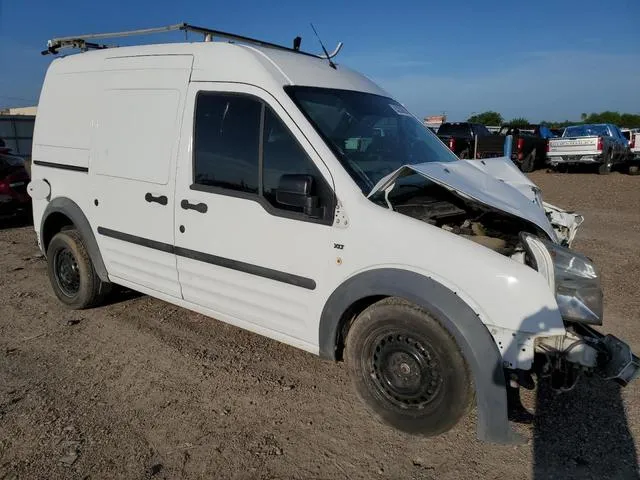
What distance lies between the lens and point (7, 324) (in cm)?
485

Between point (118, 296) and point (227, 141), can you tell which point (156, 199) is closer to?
point (227, 141)

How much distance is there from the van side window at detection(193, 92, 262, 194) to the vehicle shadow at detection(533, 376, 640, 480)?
2315 mm

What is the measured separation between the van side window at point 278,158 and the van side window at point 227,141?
8 centimetres

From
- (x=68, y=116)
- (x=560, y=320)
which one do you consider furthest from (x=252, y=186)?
(x=68, y=116)

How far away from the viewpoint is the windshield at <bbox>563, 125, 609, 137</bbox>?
19.4 metres

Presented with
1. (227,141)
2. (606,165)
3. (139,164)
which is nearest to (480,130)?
(606,165)

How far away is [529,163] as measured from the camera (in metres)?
20.0

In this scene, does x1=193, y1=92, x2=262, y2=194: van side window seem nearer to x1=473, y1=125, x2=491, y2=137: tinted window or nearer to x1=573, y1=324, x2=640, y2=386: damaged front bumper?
x1=573, y1=324, x2=640, y2=386: damaged front bumper

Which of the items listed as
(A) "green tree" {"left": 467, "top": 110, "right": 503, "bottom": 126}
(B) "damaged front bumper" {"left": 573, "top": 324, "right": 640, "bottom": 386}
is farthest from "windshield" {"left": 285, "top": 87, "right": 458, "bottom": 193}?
(A) "green tree" {"left": 467, "top": 110, "right": 503, "bottom": 126}

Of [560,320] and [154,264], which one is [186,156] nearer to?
[154,264]

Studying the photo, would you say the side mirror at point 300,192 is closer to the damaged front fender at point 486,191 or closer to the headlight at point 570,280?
the damaged front fender at point 486,191

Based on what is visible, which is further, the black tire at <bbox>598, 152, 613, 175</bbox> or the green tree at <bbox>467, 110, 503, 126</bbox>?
the green tree at <bbox>467, 110, 503, 126</bbox>

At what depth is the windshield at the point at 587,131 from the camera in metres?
19.4

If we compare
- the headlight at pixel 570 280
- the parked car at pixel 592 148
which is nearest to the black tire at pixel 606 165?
the parked car at pixel 592 148
